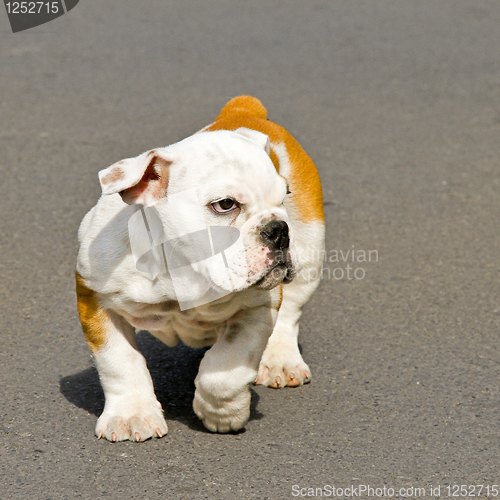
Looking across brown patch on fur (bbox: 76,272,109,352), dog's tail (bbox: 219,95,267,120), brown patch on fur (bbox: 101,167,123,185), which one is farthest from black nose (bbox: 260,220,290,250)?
dog's tail (bbox: 219,95,267,120)

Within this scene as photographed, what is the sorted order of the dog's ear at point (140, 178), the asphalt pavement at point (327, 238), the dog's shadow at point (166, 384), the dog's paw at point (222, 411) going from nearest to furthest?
the dog's ear at point (140, 178) < the asphalt pavement at point (327, 238) < the dog's paw at point (222, 411) < the dog's shadow at point (166, 384)

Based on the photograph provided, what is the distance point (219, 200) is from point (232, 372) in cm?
76

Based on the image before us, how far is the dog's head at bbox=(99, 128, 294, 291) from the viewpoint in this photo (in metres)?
3.16

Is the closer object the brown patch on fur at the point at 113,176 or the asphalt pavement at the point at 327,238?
the brown patch on fur at the point at 113,176

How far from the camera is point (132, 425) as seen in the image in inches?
137

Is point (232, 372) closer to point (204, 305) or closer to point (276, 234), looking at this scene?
point (204, 305)

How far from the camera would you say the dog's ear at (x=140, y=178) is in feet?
10.3

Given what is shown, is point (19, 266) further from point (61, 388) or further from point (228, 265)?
point (228, 265)

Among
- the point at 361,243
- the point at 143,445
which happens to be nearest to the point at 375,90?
the point at 361,243

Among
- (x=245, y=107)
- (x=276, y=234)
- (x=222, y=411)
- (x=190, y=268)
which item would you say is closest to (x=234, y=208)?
(x=276, y=234)

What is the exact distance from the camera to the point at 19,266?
5.29 m

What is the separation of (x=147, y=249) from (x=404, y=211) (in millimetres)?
3374

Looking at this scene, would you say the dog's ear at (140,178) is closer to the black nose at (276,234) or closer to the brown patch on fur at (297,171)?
the black nose at (276,234)

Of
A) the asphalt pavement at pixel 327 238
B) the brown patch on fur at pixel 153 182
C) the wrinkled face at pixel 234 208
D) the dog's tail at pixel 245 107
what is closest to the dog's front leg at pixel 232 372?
the asphalt pavement at pixel 327 238
